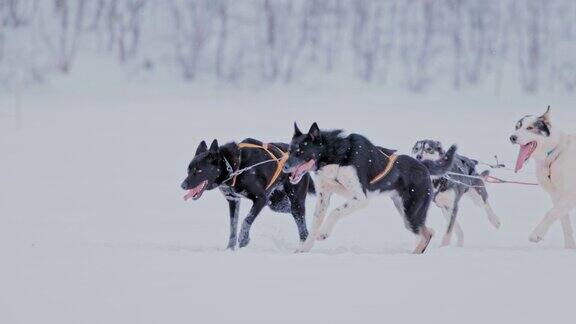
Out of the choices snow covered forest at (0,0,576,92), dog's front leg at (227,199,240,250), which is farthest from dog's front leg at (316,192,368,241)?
snow covered forest at (0,0,576,92)

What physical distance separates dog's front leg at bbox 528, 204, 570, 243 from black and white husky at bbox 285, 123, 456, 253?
0.64 metres

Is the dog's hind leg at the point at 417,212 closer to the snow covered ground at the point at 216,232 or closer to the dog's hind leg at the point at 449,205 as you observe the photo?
the snow covered ground at the point at 216,232

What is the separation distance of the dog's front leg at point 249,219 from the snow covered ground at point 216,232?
3.0 inches

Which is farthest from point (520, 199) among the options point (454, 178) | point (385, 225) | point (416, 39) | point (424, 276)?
point (416, 39)

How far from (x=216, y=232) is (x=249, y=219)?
75.6 inches

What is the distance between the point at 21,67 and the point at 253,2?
6155mm

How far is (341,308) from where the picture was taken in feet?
10.9

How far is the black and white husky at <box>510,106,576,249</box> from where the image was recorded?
534 cm

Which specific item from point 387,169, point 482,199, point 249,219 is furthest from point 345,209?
point 482,199

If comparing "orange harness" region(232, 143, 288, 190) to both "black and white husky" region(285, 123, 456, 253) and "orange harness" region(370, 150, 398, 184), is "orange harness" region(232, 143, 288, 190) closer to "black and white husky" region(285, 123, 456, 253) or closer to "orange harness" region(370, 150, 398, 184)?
"black and white husky" region(285, 123, 456, 253)

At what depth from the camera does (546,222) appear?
206 inches

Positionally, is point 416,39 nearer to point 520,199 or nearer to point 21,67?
point 21,67

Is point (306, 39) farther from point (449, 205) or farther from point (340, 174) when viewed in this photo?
point (340, 174)

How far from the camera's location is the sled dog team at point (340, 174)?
4914mm
